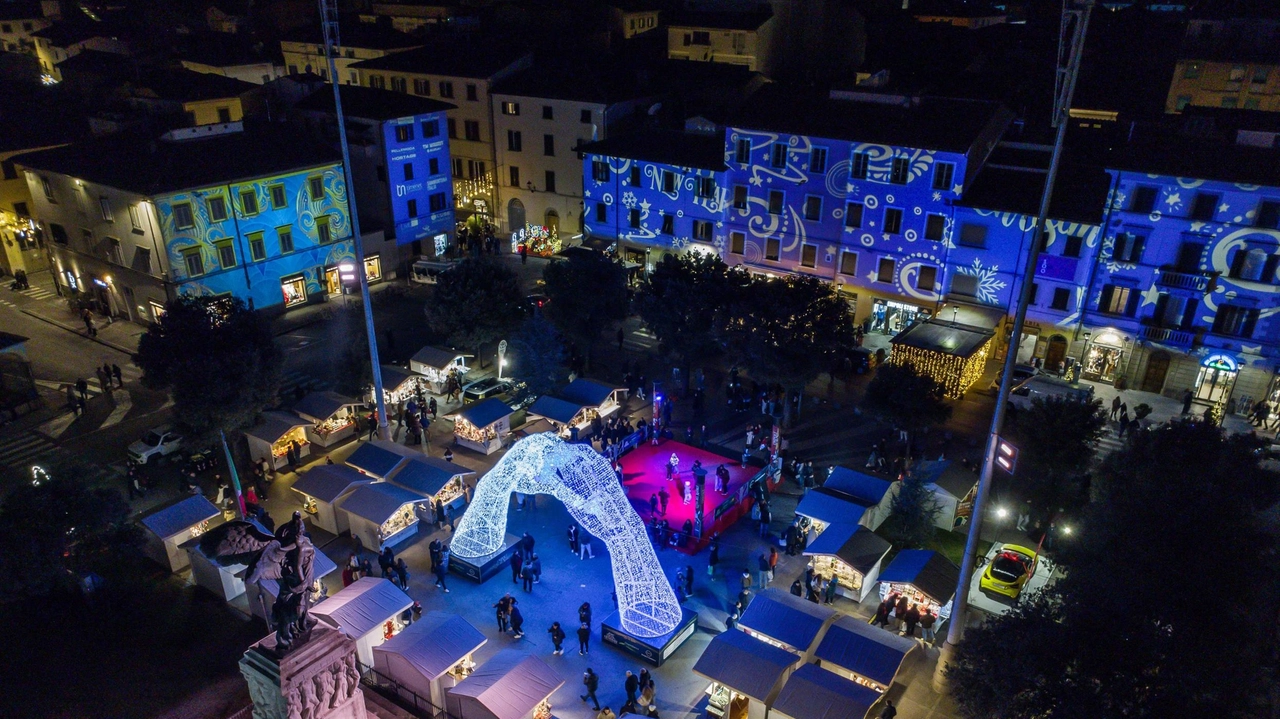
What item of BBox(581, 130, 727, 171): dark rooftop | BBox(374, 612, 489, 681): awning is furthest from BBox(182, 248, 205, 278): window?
BBox(374, 612, 489, 681): awning

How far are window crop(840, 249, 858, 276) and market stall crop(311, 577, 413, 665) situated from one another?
27.9 metres

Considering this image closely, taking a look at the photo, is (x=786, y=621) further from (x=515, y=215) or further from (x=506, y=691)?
(x=515, y=215)

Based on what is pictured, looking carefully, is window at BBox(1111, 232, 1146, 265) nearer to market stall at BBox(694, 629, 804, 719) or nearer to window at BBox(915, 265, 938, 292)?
window at BBox(915, 265, 938, 292)

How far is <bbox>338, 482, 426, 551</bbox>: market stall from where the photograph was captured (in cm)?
2475

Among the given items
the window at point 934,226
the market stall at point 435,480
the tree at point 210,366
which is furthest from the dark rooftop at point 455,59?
the market stall at point 435,480

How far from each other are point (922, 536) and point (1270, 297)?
1992 cm

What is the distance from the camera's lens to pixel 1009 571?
76.5ft

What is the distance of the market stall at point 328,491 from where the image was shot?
25.8m

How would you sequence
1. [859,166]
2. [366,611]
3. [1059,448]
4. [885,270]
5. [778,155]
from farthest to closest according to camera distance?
[778,155] < [885,270] < [859,166] < [1059,448] < [366,611]

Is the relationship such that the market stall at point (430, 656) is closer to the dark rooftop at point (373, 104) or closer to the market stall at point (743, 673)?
the market stall at point (743, 673)

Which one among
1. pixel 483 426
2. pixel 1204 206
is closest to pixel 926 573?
pixel 483 426

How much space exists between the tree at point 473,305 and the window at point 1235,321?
3027cm

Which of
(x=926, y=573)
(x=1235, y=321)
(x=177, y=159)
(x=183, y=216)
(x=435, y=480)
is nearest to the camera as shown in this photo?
(x=926, y=573)

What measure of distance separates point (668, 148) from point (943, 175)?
15.5m
